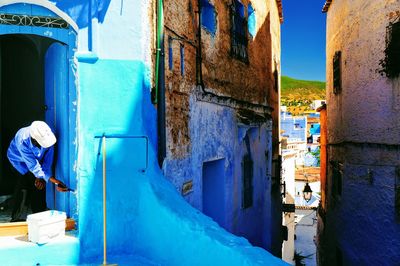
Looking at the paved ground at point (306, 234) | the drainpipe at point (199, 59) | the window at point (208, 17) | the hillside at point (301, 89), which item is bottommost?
the paved ground at point (306, 234)

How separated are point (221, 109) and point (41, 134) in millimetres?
4364

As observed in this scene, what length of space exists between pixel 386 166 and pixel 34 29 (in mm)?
7801

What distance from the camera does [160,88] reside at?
5.07 m

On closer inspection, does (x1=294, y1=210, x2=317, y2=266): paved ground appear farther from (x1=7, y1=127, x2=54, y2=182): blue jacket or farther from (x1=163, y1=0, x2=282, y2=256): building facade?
(x1=7, y1=127, x2=54, y2=182): blue jacket

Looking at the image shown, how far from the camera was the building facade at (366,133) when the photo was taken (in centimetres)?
868

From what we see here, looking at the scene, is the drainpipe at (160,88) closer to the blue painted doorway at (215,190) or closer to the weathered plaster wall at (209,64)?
the weathered plaster wall at (209,64)

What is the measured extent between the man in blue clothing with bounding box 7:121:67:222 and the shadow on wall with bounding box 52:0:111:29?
134 cm

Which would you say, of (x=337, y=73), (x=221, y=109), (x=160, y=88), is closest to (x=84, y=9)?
(x=160, y=88)

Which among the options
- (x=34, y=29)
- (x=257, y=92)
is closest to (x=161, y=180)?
(x=34, y=29)

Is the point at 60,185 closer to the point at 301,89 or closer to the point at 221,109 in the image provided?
the point at 221,109

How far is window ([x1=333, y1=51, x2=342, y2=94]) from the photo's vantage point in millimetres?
12664

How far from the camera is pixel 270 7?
1423 centimetres

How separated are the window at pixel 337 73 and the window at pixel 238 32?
388cm

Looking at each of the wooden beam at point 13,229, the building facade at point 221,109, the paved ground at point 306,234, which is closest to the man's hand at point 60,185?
the wooden beam at point 13,229
